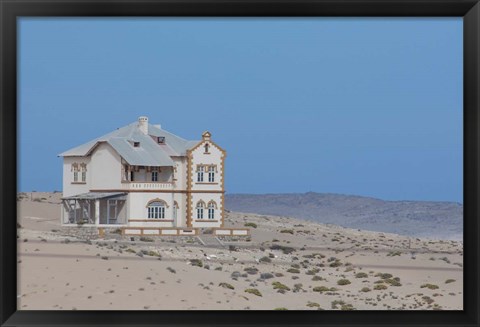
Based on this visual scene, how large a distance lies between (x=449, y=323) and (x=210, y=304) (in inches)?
307

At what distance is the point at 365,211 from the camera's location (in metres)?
34.6

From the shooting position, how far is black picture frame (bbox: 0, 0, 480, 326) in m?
2.87

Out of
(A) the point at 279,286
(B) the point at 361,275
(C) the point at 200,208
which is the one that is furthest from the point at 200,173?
(B) the point at 361,275

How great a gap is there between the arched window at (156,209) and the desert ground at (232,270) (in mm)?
547

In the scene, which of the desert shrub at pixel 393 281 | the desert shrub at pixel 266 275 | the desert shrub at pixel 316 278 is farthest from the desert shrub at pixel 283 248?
the desert shrub at pixel 393 281

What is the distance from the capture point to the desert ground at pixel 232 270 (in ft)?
32.6

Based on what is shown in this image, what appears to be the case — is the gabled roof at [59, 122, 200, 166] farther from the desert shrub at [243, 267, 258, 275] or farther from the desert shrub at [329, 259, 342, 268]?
the desert shrub at [329, 259, 342, 268]

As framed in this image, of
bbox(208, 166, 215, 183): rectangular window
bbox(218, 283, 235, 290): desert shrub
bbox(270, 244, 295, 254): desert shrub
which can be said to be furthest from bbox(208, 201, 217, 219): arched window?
bbox(218, 283, 235, 290): desert shrub

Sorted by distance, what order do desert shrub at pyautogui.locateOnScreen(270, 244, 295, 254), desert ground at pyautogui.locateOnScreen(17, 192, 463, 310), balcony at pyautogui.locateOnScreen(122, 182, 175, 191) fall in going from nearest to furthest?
desert ground at pyautogui.locateOnScreen(17, 192, 463, 310), balcony at pyautogui.locateOnScreen(122, 182, 175, 191), desert shrub at pyautogui.locateOnScreen(270, 244, 295, 254)

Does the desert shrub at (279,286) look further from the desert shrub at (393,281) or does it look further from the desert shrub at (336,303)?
the desert shrub at (393,281)

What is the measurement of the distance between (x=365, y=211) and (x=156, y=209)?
65.7 ft

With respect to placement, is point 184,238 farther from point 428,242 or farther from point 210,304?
point 428,242

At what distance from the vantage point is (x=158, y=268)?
12742 mm

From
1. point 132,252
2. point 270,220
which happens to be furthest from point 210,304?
point 270,220
